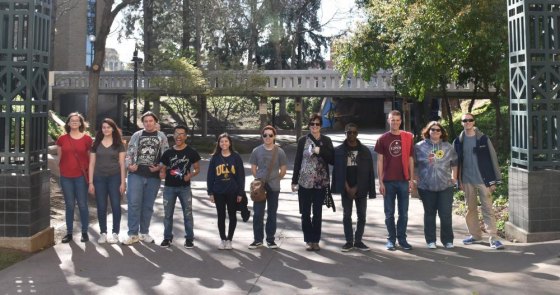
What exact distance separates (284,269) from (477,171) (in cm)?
283

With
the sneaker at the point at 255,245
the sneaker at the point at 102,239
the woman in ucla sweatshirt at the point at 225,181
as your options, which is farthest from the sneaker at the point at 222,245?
the sneaker at the point at 102,239

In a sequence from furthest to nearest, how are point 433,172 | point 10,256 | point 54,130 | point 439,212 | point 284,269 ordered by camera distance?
point 54,130 < point 439,212 < point 433,172 < point 10,256 < point 284,269

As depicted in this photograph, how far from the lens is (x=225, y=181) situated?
7250 mm

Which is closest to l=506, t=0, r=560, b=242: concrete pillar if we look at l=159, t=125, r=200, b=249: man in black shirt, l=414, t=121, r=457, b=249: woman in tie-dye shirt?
l=414, t=121, r=457, b=249: woman in tie-dye shirt

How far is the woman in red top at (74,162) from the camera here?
752 cm

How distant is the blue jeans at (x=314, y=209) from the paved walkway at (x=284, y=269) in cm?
23

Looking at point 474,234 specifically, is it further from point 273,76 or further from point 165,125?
point 165,125

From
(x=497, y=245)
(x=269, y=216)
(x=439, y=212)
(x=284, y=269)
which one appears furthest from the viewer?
(x=269, y=216)

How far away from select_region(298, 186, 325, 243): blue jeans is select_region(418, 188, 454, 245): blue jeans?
1331 millimetres

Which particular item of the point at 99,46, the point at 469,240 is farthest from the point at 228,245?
the point at 99,46

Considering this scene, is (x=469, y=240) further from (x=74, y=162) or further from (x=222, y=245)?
(x=74, y=162)

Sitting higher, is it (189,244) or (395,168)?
(395,168)

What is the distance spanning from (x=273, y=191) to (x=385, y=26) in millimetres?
9848

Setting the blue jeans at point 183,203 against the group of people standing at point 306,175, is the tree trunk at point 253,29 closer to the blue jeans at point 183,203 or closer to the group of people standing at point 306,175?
the group of people standing at point 306,175
